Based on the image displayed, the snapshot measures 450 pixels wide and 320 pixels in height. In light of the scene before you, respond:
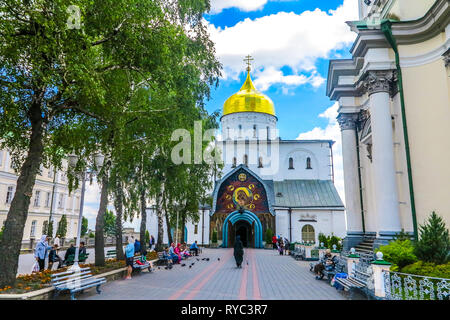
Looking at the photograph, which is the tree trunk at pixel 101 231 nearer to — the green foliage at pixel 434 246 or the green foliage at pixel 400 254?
the green foliage at pixel 400 254

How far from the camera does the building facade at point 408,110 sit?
1149 cm

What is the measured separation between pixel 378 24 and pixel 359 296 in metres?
10.5

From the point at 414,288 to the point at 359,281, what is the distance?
87.5 inches

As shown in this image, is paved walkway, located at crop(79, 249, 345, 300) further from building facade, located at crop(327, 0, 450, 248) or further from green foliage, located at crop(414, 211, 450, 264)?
building facade, located at crop(327, 0, 450, 248)

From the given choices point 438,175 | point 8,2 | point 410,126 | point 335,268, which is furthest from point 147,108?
point 438,175

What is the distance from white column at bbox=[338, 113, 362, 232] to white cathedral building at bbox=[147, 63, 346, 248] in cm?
1601

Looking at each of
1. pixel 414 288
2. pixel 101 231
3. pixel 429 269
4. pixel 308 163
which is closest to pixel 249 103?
pixel 308 163

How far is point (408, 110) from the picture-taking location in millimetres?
12406

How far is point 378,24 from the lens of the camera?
12898 millimetres

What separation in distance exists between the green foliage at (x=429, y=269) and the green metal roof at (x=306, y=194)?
25166mm

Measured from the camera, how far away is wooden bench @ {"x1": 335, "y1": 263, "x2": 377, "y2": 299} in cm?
816

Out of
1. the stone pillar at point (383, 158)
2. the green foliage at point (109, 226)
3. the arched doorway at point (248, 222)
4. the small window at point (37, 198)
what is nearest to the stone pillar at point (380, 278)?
the stone pillar at point (383, 158)

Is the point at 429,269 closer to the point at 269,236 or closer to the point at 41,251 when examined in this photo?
the point at 41,251

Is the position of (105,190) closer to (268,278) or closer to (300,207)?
(268,278)
